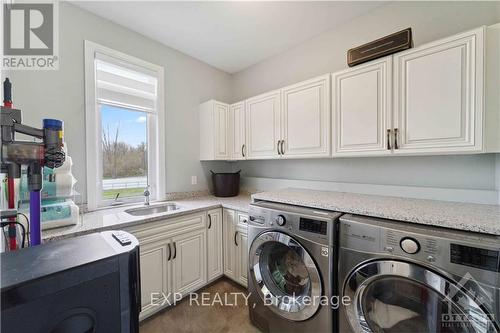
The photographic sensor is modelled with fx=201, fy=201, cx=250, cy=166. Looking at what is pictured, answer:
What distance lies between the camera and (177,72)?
7.87ft

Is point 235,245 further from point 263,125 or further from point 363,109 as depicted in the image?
point 363,109

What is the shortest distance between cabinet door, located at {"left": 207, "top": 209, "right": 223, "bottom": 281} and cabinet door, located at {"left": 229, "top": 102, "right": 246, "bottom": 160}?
0.77 metres

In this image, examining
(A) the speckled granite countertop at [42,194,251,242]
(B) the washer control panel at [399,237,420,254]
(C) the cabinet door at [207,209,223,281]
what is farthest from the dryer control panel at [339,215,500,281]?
(C) the cabinet door at [207,209,223,281]

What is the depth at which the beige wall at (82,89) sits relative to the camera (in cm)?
154

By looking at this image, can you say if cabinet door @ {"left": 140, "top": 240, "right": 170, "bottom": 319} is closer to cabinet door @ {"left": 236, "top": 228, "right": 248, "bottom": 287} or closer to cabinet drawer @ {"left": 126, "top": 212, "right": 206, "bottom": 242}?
cabinet drawer @ {"left": 126, "top": 212, "right": 206, "bottom": 242}

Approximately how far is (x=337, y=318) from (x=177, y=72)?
2.76m

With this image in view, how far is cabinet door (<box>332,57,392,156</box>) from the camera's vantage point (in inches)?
59.3

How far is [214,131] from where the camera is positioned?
8.23 feet

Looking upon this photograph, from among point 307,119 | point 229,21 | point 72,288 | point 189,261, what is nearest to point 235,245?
point 189,261

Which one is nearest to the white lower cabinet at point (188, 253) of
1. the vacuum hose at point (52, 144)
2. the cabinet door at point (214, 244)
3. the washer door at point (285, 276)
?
the cabinet door at point (214, 244)

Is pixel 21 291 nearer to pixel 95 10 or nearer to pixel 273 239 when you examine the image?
pixel 273 239

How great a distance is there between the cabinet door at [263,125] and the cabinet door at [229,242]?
738 mm

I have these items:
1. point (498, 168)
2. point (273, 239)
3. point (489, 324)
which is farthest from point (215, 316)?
point (498, 168)

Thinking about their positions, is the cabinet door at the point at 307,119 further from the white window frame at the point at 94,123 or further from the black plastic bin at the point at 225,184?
the white window frame at the point at 94,123
